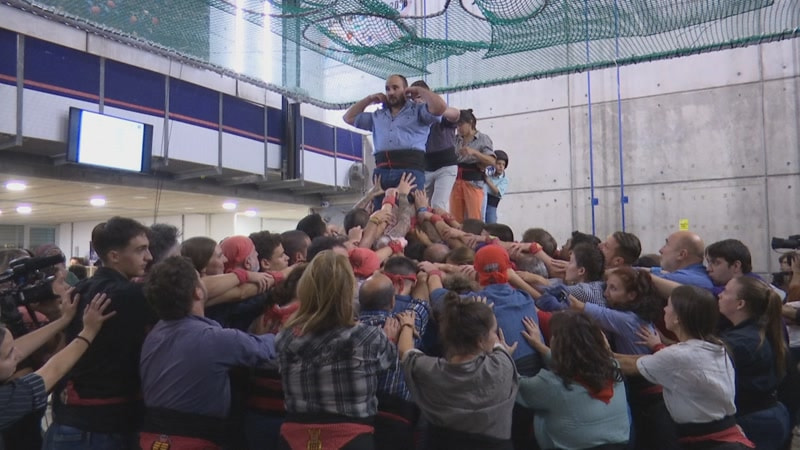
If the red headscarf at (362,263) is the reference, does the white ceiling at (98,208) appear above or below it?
above

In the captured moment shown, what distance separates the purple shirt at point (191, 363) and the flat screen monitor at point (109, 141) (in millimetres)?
5387

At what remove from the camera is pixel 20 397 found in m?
1.83

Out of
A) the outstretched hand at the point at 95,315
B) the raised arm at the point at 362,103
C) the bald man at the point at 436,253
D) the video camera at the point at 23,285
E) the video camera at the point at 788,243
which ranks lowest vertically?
the outstretched hand at the point at 95,315

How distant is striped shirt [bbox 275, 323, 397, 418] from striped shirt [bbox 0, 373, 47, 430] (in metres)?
0.79

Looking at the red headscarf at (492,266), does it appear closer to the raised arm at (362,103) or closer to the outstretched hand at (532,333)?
the outstretched hand at (532,333)

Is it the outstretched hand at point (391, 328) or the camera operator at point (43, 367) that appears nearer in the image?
the camera operator at point (43, 367)

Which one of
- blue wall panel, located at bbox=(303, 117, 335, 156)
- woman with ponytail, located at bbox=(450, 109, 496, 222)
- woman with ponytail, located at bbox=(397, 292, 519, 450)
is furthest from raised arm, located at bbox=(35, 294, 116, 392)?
blue wall panel, located at bbox=(303, 117, 335, 156)

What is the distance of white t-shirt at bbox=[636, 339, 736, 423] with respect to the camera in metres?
2.20

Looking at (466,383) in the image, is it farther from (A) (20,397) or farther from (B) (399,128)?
(B) (399,128)

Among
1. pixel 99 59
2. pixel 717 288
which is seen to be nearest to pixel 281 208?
pixel 99 59

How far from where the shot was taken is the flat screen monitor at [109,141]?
6.53 metres

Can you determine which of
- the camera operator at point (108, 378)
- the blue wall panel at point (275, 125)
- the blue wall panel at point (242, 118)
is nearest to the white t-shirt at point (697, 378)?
the camera operator at point (108, 378)

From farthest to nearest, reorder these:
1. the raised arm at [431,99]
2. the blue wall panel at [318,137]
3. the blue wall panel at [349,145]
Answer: the blue wall panel at [349,145] → the blue wall panel at [318,137] → the raised arm at [431,99]

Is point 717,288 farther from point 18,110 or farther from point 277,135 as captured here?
point 277,135
